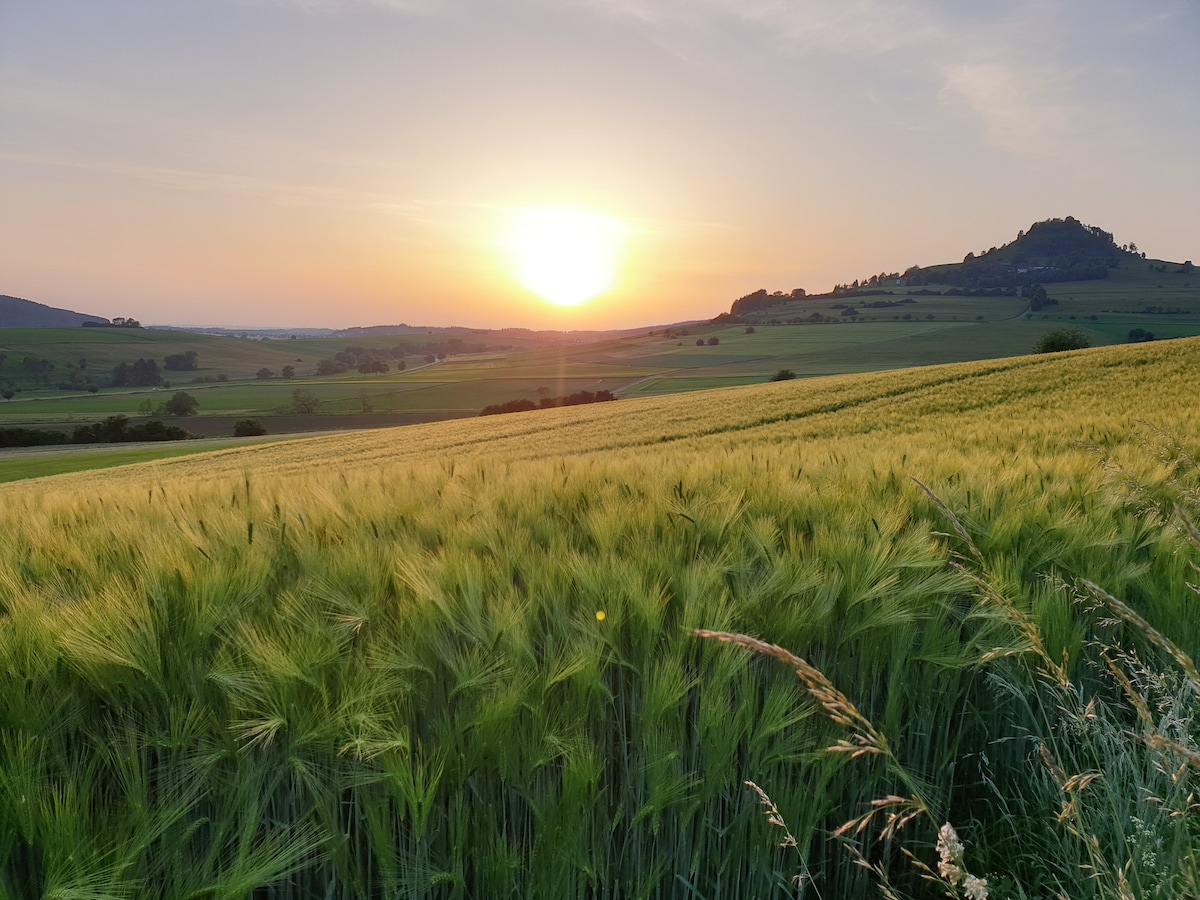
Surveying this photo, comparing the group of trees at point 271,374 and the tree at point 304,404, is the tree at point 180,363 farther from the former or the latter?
the tree at point 304,404

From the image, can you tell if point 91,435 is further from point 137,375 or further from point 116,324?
point 116,324

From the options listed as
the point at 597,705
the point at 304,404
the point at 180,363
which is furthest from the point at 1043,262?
the point at 597,705

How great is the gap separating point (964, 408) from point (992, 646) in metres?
15.2

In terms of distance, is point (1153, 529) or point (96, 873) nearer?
point (96, 873)

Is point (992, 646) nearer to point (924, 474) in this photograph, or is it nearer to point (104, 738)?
point (924, 474)

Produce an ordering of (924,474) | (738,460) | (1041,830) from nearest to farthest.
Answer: (1041,830)
(924,474)
(738,460)

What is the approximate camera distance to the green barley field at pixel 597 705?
3.65 feet

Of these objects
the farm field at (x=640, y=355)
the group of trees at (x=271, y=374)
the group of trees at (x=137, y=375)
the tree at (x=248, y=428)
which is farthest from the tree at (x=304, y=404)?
the group of trees at (x=137, y=375)

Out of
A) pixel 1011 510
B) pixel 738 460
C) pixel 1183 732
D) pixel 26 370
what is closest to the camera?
pixel 1183 732

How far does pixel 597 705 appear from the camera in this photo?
1.34 meters

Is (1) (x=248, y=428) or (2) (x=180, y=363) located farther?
(2) (x=180, y=363)

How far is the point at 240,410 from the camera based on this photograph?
72188mm

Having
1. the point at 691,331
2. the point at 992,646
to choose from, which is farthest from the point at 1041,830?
the point at 691,331

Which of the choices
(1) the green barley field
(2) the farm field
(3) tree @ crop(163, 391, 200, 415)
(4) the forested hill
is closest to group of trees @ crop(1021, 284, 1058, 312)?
(2) the farm field
